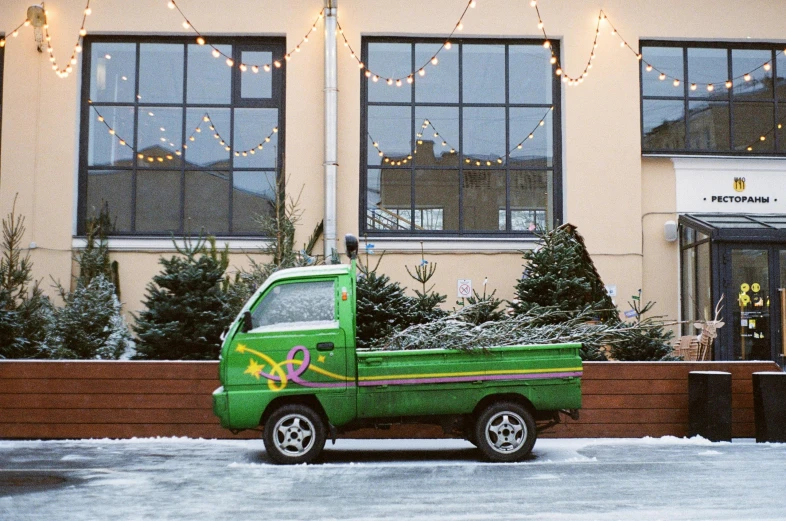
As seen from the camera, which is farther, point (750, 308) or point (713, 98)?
point (713, 98)

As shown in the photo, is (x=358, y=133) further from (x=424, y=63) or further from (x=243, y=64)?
(x=243, y=64)

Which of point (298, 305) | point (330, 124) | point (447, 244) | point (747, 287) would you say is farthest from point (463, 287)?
point (298, 305)

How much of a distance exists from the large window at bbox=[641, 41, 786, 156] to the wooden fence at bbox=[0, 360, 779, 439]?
23.7 feet

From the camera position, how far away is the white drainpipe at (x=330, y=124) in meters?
16.2

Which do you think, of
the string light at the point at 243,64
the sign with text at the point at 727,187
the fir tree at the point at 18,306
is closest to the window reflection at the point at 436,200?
the string light at the point at 243,64

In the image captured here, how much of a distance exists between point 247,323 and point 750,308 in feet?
32.4

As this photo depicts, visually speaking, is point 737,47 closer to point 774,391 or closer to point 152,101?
point 774,391

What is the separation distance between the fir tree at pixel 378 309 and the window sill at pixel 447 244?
4239 mm

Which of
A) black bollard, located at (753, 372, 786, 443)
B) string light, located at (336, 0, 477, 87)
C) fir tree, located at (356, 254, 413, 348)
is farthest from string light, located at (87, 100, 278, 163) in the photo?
black bollard, located at (753, 372, 786, 443)

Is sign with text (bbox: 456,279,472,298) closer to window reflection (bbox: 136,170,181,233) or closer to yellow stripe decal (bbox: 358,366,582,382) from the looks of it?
window reflection (bbox: 136,170,181,233)

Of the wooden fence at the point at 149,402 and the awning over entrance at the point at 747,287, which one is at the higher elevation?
the awning over entrance at the point at 747,287

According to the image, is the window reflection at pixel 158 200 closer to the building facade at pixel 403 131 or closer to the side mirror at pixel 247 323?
the building facade at pixel 403 131

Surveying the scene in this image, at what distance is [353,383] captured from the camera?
367 inches

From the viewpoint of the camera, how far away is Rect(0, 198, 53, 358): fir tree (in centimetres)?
1207
